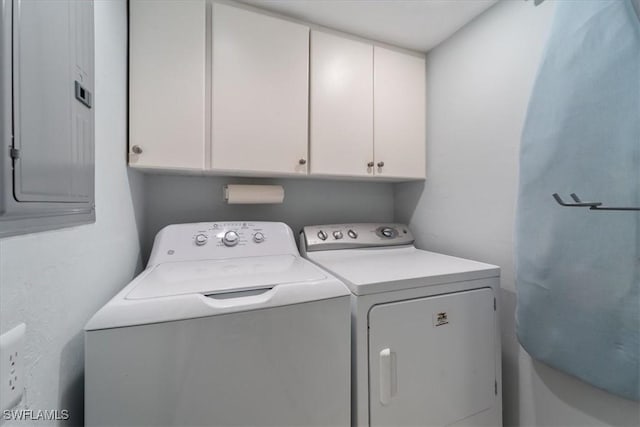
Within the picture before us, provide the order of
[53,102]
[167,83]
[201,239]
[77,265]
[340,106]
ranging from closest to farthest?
[53,102]
[77,265]
[167,83]
[201,239]
[340,106]

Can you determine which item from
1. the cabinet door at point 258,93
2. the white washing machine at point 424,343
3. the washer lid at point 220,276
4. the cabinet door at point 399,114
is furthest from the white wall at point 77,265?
the cabinet door at point 399,114

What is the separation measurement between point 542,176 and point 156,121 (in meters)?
1.71

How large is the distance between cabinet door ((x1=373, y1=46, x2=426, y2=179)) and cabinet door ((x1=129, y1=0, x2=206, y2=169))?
3.35 ft

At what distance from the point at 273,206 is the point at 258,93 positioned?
2.34 ft

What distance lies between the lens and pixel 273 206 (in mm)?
1709

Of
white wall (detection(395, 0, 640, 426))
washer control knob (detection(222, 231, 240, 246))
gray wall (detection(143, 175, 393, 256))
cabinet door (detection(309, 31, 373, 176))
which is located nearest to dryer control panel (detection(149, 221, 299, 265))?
washer control knob (detection(222, 231, 240, 246))

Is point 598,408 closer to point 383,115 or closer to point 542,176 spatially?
point 542,176

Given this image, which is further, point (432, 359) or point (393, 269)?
point (393, 269)

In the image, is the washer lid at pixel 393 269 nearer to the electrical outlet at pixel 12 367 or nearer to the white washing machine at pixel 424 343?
the white washing machine at pixel 424 343

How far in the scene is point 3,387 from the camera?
43 centimetres

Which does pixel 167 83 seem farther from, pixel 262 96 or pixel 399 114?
pixel 399 114

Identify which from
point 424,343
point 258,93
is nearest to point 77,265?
point 258,93

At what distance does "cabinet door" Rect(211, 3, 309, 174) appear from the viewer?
48.6 inches

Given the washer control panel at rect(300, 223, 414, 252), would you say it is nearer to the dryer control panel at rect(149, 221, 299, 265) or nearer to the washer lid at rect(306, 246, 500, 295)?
the washer lid at rect(306, 246, 500, 295)
